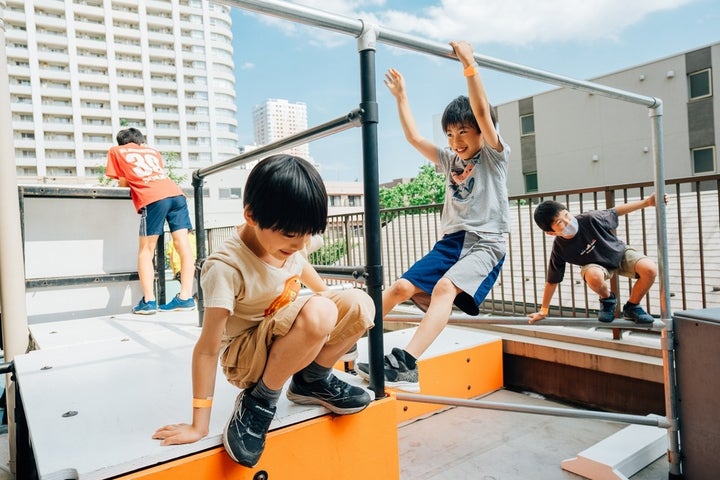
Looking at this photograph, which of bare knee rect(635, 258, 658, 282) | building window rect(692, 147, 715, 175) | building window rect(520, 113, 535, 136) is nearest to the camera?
bare knee rect(635, 258, 658, 282)

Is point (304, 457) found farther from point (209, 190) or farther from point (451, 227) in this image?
point (209, 190)

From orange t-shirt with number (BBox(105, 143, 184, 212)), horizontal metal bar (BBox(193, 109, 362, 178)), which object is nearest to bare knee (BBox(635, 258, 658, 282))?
horizontal metal bar (BBox(193, 109, 362, 178))

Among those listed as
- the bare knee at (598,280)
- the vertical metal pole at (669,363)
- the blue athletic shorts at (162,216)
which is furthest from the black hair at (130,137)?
the vertical metal pole at (669,363)

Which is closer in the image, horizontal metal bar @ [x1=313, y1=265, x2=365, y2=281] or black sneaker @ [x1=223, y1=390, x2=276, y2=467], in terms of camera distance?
black sneaker @ [x1=223, y1=390, x2=276, y2=467]

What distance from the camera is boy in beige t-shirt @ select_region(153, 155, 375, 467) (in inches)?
36.8

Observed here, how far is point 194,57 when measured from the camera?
57.2 metres

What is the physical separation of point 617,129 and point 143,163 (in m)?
17.5

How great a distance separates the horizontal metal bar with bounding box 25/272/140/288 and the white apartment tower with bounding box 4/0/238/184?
150 feet

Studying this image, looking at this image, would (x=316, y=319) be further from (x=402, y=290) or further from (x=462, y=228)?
(x=462, y=228)

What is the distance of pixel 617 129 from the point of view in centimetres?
1631

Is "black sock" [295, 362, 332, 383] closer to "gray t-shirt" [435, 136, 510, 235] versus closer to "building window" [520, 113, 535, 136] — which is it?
"gray t-shirt" [435, 136, 510, 235]

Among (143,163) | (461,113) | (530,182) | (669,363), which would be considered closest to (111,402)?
(461,113)

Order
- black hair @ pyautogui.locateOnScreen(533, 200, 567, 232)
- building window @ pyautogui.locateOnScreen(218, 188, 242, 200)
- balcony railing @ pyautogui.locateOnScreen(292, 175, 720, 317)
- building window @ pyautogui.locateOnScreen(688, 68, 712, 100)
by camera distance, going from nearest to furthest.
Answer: black hair @ pyautogui.locateOnScreen(533, 200, 567, 232), balcony railing @ pyautogui.locateOnScreen(292, 175, 720, 317), building window @ pyautogui.locateOnScreen(688, 68, 712, 100), building window @ pyautogui.locateOnScreen(218, 188, 242, 200)

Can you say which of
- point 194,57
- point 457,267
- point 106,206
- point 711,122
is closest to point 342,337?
point 457,267
